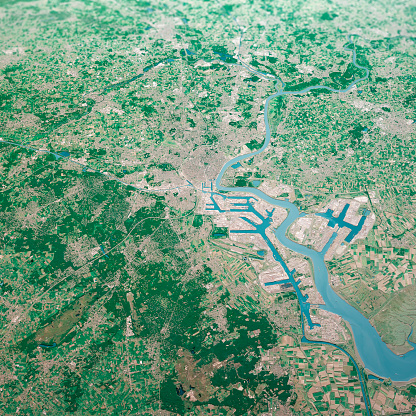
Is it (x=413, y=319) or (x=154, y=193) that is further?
(x=154, y=193)

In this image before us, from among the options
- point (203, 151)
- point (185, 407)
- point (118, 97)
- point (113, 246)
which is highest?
point (118, 97)

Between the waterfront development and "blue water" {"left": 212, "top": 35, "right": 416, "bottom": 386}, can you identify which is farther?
"blue water" {"left": 212, "top": 35, "right": 416, "bottom": 386}

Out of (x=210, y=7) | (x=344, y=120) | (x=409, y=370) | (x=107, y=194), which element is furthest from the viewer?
(x=210, y=7)

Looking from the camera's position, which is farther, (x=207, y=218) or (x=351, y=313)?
(x=207, y=218)

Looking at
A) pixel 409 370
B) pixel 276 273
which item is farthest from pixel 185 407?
pixel 409 370

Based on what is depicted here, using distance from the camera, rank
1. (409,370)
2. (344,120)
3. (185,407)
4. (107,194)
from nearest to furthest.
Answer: (185,407)
(409,370)
(107,194)
(344,120)

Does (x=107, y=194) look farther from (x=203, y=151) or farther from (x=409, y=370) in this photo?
(x=409, y=370)

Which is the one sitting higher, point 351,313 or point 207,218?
point 207,218

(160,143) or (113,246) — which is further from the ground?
(160,143)

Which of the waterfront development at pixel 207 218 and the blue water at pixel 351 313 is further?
the blue water at pixel 351 313

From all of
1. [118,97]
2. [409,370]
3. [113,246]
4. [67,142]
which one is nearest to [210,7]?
[118,97]
